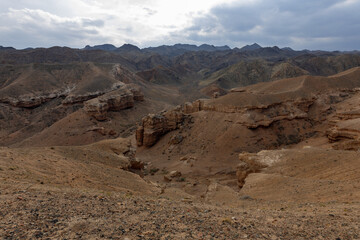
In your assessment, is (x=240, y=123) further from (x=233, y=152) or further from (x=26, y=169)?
(x=26, y=169)

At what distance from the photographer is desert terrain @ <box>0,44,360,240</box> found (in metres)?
5.86

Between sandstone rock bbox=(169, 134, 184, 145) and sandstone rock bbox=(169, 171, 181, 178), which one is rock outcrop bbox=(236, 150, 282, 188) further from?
sandstone rock bbox=(169, 134, 184, 145)

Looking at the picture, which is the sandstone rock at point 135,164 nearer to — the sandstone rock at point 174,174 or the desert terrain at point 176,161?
the desert terrain at point 176,161

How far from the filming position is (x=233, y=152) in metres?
25.0

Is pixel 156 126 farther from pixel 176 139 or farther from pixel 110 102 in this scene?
pixel 110 102

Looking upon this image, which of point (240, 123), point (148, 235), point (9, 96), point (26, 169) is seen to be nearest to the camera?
point (148, 235)

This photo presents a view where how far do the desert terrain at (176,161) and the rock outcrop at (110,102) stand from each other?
205mm

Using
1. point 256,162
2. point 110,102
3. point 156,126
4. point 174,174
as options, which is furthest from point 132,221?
point 110,102

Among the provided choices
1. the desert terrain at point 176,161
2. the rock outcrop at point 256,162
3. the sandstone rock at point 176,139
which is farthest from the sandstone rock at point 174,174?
the sandstone rock at point 176,139

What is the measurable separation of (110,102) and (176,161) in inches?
818

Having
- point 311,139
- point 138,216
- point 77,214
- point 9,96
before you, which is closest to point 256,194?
point 138,216

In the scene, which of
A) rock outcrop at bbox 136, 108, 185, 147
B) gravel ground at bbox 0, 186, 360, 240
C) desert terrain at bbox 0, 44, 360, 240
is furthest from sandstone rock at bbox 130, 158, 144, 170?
rock outcrop at bbox 136, 108, 185, 147

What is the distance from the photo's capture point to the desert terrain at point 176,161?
19.2ft

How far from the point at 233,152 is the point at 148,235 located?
21077 mm
